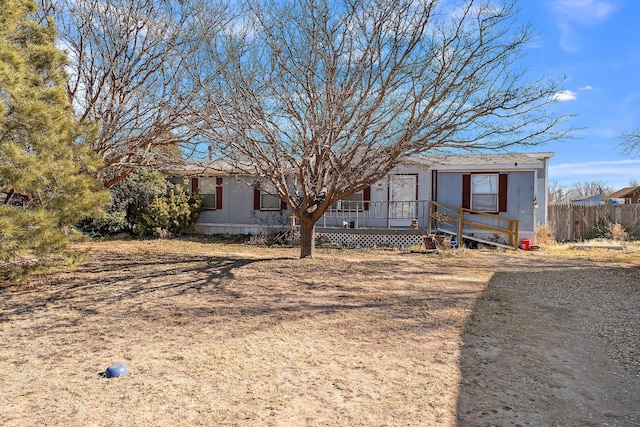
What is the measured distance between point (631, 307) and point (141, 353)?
6.07 metres

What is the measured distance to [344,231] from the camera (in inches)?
535

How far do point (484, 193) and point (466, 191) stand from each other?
1.89 ft

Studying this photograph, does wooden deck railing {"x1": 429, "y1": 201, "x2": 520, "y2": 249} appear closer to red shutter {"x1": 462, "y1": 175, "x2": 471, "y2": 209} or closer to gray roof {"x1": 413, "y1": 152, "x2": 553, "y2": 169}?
red shutter {"x1": 462, "y1": 175, "x2": 471, "y2": 209}

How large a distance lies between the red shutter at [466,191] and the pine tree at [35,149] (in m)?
10.9

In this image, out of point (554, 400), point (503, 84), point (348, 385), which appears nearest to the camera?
point (554, 400)

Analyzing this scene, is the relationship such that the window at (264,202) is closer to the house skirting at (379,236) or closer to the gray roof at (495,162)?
the house skirting at (379,236)

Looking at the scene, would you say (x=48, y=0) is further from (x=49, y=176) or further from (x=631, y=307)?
(x=631, y=307)

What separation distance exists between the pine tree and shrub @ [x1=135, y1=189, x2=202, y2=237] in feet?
25.7

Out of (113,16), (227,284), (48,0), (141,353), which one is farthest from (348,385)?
(48,0)

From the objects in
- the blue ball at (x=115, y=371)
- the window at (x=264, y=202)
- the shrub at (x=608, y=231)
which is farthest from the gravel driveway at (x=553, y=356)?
the window at (x=264, y=202)

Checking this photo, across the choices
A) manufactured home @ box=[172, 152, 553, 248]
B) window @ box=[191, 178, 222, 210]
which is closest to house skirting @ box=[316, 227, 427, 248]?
manufactured home @ box=[172, 152, 553, 248]

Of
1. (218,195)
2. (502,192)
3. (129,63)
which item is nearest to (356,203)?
(502,192)

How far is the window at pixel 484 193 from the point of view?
1416 centimetres

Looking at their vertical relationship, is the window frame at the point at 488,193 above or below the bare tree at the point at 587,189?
below
